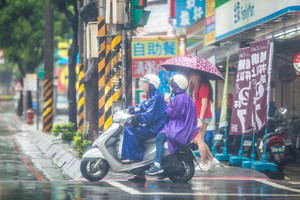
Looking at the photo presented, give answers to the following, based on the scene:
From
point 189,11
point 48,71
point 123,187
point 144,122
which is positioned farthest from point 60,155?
point 189,11

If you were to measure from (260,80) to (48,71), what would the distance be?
49.0 feet

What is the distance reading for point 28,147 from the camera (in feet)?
65.1

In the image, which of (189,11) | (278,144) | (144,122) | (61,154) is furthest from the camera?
(189,11)

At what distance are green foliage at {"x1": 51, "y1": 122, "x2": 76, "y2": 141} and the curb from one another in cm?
29

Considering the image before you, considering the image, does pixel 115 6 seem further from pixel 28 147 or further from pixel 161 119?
pixel 28 147

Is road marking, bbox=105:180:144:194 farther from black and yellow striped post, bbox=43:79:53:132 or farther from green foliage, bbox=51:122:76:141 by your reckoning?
black and yellow striped post, bbox=43:79:53:132

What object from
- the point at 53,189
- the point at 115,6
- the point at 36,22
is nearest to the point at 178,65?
the point at 115,6

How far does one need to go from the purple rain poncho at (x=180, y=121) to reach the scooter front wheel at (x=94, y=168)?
3.80ft

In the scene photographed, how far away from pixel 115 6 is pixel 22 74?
104 ft

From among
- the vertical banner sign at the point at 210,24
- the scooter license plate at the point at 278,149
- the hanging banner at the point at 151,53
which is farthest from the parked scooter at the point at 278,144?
the hanging banner at the point at 151,53

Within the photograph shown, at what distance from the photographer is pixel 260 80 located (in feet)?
37.4

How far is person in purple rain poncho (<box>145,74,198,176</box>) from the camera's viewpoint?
383 inches

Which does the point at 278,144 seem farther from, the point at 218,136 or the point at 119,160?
the point at 119,160

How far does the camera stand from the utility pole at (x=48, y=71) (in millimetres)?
24234
